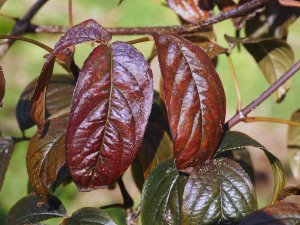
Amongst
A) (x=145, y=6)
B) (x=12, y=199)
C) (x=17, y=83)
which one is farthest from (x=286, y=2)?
(x=145, y=6)

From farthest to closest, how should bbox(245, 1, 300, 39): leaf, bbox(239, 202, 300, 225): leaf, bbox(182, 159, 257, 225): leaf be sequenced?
bbox(245, 1, 300, 39): leaf
bbox(182, 159, 257, 225): leaf
bbox(239, 202, 300, 225): leaf

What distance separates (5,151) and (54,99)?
15cm

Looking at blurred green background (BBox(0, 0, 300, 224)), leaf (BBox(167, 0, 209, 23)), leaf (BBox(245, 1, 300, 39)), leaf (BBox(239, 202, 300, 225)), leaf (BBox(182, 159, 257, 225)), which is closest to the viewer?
leaf (BBox(239, 202, 300, 225))

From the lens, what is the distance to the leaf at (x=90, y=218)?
1.07 m

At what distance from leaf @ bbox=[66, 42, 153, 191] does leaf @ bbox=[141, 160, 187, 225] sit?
0.14 meters

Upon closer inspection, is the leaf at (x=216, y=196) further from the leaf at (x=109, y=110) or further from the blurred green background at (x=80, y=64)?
the blurred green background at (x=80, y=64)

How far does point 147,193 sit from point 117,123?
180mm

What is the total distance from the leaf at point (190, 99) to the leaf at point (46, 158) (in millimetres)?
233

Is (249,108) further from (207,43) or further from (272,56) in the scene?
(272,56)

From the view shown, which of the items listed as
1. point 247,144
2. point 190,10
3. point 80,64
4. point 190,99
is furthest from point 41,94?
point 80,64

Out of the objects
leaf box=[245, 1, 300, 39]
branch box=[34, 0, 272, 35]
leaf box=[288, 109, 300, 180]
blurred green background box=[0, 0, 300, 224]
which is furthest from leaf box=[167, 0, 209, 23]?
blurred green background box=[0, 0, 300, 224]

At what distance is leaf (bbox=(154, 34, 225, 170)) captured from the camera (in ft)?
2.98

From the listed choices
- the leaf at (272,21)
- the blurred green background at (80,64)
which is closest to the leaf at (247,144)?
the leaf at (272,21)

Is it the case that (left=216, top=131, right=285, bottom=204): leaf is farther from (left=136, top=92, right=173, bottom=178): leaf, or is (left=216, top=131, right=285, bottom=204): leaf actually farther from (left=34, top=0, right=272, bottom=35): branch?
(left=34, top=0, right=272, bottom=35): branch
